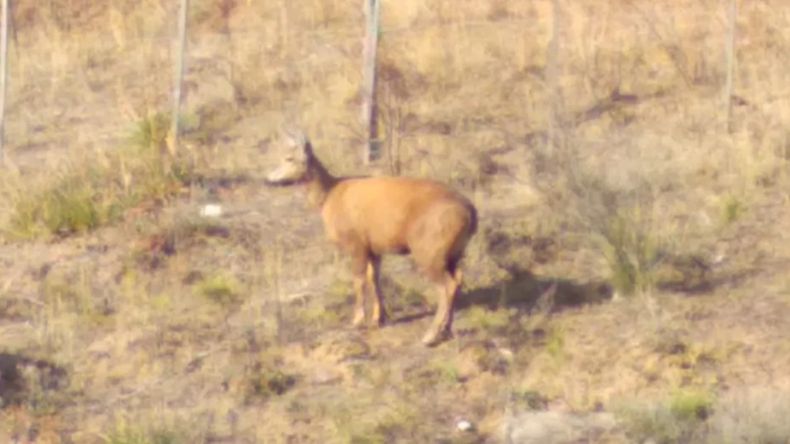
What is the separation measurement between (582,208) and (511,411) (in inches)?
107

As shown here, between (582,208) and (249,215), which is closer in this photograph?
(582,208)

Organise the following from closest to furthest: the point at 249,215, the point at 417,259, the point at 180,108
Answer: the point at 417,259
the point at 249,215
the point at 180,108

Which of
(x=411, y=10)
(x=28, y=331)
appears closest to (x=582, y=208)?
(x=28, y=331)

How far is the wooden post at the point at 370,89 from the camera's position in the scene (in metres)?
17.1

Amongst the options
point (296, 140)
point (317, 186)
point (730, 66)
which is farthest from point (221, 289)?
point (730, 66)

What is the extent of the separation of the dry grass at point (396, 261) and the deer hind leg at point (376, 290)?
18 cm

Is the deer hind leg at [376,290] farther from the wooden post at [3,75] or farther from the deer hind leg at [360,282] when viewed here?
the wooden post at [3,75]

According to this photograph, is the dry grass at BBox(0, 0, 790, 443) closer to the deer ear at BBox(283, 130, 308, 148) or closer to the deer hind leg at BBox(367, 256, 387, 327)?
the deer hind leg at BBox(367, 256, 387, 327)

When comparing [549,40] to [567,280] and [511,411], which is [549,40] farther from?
[511,411]

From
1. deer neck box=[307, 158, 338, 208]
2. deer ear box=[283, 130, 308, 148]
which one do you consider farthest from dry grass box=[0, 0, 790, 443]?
deer ear box=[283, 130, 308, 148]

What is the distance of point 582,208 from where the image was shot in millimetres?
14367

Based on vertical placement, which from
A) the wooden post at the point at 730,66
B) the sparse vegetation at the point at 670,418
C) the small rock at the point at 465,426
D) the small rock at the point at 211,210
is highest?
the wooden post at the point at 730,66

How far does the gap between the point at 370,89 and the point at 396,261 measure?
2838mm

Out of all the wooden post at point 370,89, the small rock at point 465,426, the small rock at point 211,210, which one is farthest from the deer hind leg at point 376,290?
the wooden post at point 370,89
